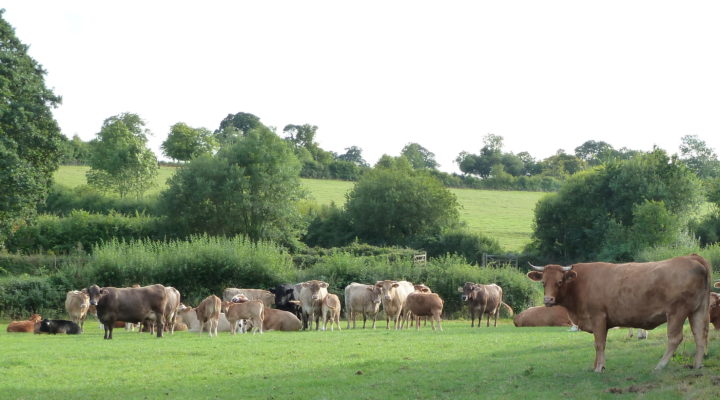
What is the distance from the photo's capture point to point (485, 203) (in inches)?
3644

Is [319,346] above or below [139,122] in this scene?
below

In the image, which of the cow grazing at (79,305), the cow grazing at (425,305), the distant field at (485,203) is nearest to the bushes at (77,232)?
the distant field at (485,203)

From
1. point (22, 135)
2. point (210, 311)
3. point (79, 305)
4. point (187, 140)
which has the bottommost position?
point (79, 305)

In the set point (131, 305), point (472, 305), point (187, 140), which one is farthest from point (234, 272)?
point (187, 140)

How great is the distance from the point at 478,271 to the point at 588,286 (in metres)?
28.0

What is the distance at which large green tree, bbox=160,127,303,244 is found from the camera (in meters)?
57.8

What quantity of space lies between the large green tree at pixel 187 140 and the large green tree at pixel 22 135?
47214mm

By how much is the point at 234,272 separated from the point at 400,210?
28.2 metres

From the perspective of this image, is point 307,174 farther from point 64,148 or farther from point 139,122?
point 64,148

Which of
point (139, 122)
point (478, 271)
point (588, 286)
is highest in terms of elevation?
point (139, 122)

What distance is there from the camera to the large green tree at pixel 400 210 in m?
67.9

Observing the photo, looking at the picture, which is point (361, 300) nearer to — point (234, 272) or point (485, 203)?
point (234, 272)

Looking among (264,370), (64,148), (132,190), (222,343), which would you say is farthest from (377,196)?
(264,370)

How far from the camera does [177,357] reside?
1888 centimetres
